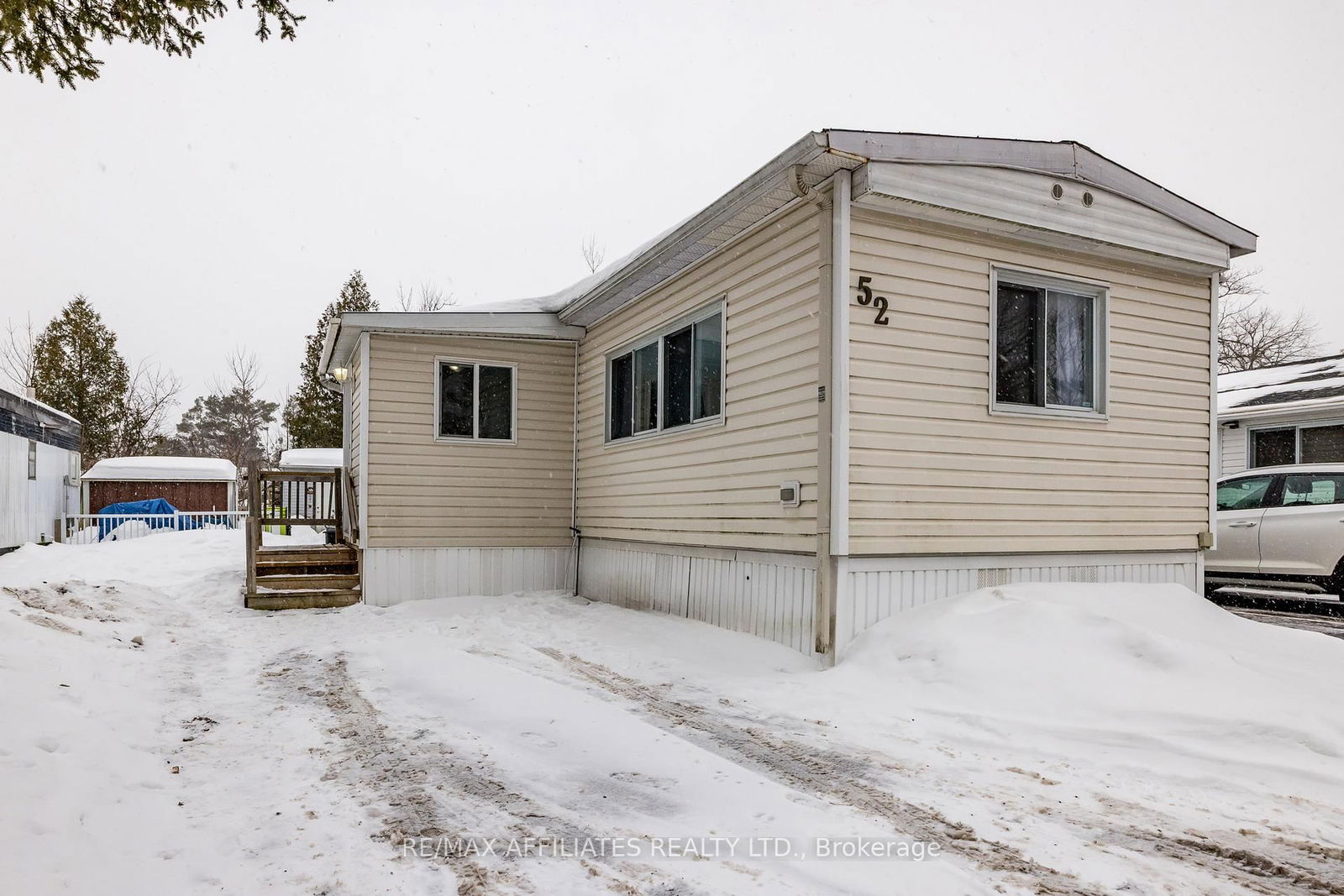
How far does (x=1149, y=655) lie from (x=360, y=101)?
178 ft

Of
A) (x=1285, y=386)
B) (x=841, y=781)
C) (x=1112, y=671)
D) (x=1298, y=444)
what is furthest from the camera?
(x=1285, y=386)

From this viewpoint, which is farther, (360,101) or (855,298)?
(360,101)

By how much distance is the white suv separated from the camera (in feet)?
27.7

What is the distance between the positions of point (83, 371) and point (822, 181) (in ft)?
101

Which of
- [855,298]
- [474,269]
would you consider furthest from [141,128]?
[474,269]

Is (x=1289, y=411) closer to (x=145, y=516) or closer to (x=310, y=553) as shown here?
(x=310, y=553)

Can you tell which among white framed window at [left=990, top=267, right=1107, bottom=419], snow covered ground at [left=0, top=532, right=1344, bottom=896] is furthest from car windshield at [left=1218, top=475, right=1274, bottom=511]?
white framed window at [left=990, top=267, right=1107, bottom=419]

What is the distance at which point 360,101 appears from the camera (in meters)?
48.9

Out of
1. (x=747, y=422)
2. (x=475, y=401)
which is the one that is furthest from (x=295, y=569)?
(x=747, y=422)

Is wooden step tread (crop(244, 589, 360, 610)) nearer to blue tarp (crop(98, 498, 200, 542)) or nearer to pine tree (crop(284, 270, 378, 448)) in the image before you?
blue tarp (crop(98, 498, 200, 542))

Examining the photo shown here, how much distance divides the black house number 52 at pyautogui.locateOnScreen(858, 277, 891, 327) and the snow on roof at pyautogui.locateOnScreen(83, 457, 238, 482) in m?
25.2

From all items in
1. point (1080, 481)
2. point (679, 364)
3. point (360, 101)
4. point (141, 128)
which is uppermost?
point (360, 101)

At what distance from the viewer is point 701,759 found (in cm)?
391

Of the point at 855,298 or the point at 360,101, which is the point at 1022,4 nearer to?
the point at 855,298
